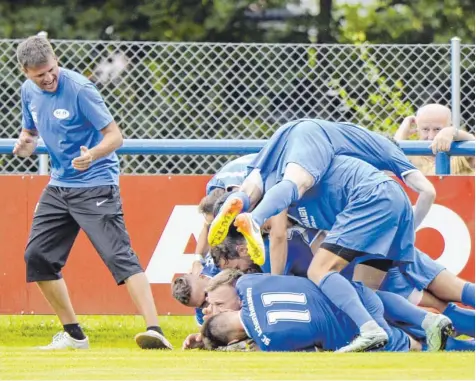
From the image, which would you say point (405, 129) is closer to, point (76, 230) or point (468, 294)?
point (468, 294)

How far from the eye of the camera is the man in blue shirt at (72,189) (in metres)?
8.52

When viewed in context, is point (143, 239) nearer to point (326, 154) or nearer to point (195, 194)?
point (195, 194)

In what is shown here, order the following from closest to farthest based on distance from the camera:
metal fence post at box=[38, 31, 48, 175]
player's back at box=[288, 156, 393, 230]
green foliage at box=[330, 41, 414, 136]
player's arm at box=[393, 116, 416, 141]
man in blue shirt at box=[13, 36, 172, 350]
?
player's back at box=[288, 156, 393, 230] < man in blue shirt at box=[13, 36, 172, 350] < metal fence post at box=[38, 31, 48, 175] < player's arm at box=[393, 116, 416, 141] < green foliage at box=[330, 41, 414, 136]

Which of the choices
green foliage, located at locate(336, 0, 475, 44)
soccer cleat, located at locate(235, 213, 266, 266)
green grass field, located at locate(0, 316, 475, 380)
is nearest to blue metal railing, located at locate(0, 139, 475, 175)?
green grass field, located at locate(0, 316, 475, 380)

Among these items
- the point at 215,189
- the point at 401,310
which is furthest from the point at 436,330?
the point at 215,189

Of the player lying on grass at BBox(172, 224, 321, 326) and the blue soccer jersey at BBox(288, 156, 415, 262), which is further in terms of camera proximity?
the player lying on grass at BBox(172, 224, 321, 326)

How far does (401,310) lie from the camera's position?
322 inches

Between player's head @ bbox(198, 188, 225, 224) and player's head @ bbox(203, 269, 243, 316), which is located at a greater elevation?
player's head @ bbox(198, 188, 225, 224)

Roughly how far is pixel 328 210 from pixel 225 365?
1.62 m

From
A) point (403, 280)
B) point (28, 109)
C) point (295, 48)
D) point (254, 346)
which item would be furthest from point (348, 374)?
point (295, 48)

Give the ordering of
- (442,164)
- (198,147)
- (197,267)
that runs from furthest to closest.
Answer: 1. (442,164)
2. (198,147)
3. (197,267)

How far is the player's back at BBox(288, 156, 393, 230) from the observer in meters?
8.15

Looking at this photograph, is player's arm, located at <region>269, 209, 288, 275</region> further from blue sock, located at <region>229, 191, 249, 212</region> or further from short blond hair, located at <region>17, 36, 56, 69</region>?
short blond hair, located at <region>17, 36, 56, 69</region>

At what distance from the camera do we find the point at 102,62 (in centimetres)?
1079
